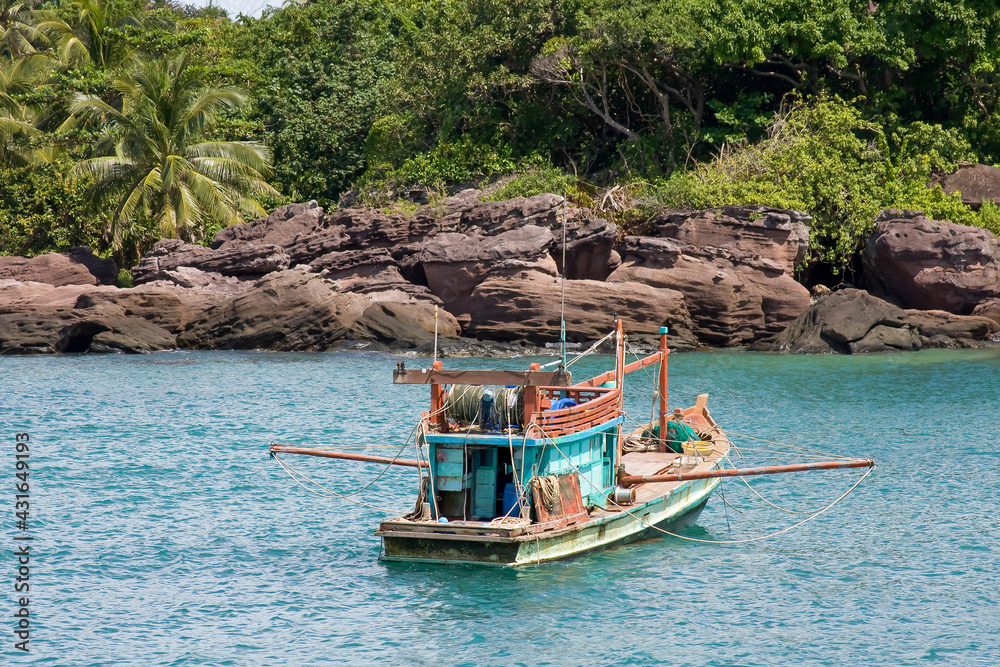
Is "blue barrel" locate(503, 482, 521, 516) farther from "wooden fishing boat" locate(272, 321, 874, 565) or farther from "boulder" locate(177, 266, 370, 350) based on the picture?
"boulder" locate(177, 266, 370, 350)

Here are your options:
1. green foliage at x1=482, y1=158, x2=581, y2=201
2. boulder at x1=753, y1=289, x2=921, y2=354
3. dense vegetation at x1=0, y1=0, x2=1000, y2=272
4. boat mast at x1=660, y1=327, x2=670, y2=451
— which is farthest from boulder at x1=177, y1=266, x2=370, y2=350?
boat mast at x1=660, y1=327, x2=670, y2=451

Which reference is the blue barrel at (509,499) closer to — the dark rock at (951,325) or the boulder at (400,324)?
the boulder at (400,324)

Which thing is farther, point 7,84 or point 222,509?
point 7,84

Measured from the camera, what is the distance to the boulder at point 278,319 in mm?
39719

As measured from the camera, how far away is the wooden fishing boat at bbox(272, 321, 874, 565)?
50.2 ft

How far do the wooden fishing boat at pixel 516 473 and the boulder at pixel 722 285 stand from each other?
2253 cm

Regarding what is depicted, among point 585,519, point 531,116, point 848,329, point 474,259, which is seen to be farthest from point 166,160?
point 585,519

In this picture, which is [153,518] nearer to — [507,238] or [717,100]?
[507,238]

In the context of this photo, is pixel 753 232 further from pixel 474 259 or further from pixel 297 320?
pixel 297 320

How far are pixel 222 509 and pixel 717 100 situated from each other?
3492cm

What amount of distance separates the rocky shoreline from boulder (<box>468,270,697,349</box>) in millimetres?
50

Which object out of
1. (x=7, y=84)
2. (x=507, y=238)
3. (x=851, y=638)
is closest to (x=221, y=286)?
(x=507, y=238)

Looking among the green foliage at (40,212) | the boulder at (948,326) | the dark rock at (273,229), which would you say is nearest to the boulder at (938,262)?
the boulder at (948,326)

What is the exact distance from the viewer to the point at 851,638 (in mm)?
14000
